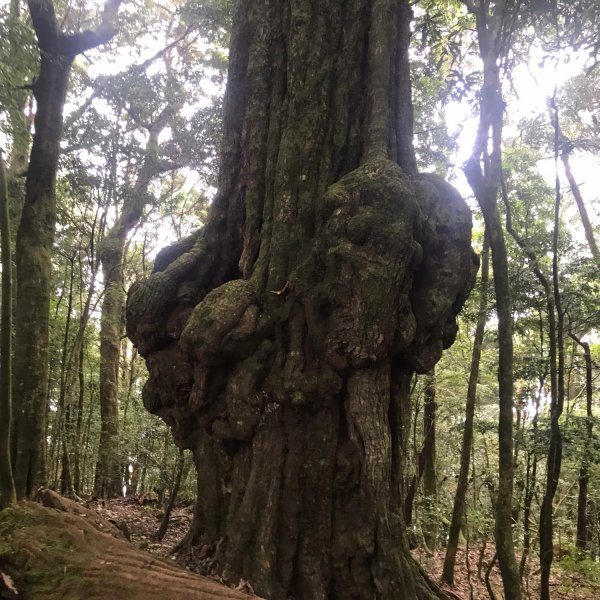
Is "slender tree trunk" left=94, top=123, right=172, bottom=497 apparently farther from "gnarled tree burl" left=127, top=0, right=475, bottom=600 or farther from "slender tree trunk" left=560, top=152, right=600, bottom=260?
"slender tree trunk" left=560, top=152, right=600, bottom=260

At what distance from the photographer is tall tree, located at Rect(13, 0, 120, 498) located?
553cm

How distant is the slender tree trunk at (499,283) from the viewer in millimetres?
4105

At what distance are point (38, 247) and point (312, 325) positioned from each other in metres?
4.00

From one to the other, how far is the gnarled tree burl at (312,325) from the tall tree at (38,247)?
1.71m

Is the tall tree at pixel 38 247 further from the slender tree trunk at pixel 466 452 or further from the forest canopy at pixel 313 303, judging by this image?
the slender tree trunk at pixel 466 452

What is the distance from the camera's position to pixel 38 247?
620 centimetres

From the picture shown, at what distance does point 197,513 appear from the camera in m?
4.66

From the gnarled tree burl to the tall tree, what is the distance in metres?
1.71

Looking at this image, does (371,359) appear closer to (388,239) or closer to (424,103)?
(388,239)

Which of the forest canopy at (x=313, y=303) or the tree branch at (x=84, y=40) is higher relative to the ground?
the tree branch at (x=84, y=40)

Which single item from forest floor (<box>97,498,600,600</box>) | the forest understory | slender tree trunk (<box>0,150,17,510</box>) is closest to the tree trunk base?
the forest understory

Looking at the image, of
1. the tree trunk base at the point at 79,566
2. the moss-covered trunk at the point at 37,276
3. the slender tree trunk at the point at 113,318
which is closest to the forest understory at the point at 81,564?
the tree trunk base at the point at 79,566

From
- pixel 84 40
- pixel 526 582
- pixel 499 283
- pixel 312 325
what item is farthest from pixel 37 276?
pixel 526 582

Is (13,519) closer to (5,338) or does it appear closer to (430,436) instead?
(5,338)
